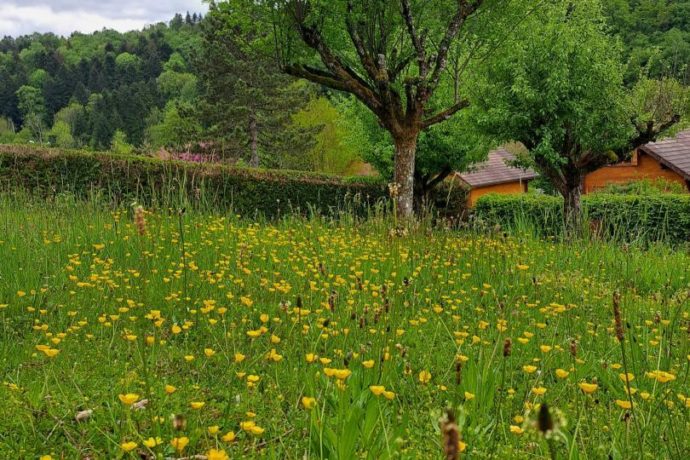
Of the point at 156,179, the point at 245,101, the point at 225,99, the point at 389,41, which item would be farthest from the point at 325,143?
the point at 389,41

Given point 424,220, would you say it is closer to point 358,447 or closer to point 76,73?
point 358,447

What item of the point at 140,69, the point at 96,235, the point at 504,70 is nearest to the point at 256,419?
the point at 96,235

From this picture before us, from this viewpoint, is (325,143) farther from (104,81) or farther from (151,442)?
(104,81)

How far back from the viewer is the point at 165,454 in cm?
210

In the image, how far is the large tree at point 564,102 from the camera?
11.5 metres


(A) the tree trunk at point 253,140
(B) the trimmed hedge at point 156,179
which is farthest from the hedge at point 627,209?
(A) the tree trunk at point 253,140

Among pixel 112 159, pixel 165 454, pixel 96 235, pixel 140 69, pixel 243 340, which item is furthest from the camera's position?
pixel 140 69

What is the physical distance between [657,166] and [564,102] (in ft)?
48.0

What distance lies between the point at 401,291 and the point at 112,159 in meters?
10.7

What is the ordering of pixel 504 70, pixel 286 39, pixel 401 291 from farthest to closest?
1. pixel 504 70
2. pixel 286 39
3. pixel 401 291

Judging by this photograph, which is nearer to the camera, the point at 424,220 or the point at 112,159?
the point at 424,220

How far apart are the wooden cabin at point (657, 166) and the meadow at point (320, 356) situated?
17975 mm

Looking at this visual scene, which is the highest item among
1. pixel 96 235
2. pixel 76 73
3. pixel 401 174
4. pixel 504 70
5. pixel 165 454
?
pixel 76 73

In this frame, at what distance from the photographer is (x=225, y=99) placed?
29312 millimetres
